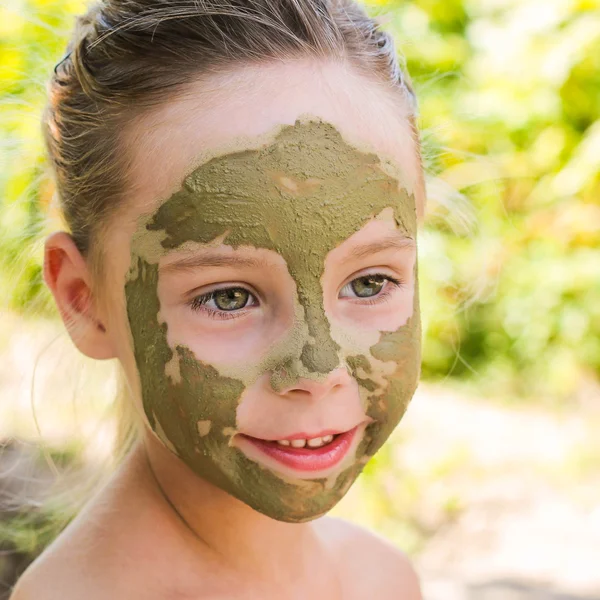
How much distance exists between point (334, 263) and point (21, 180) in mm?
1151

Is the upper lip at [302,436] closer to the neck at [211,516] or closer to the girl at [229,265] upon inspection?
the girl at [229,265]

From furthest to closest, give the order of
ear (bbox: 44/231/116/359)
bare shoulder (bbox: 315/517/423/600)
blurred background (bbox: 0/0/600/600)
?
blurred background (bbox: 0/0/600/600) → bare shoulder (bbox: 315/517/423/600) → ear (bbox: 44/231/116/359)

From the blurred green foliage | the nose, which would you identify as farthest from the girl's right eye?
the blurred green foliage

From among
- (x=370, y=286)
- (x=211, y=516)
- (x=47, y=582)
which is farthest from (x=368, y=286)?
(x=47, y=582)

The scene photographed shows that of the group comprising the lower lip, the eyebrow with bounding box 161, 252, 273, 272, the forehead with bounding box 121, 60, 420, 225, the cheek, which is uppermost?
the forehead with bounding box 121, 60, 420, 225

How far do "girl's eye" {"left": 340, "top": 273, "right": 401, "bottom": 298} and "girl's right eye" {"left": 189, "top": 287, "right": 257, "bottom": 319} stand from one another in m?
0.16

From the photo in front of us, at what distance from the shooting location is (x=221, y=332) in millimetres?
1311

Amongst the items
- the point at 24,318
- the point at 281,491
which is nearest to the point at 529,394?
Result: the point at 24,318

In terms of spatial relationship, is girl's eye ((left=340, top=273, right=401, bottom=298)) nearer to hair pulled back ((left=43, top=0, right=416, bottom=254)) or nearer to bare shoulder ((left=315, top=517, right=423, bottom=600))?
hair pulled back ((left=43, top=0, right=416, bottom=254))

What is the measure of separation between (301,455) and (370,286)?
11.7 inches

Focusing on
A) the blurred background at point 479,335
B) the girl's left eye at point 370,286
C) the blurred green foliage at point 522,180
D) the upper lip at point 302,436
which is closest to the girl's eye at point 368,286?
the girl's left eye at point 370,286

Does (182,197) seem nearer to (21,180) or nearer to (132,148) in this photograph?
(132,148)

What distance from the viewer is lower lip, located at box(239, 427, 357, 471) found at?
4.33 ft

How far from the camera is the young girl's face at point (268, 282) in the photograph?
1.27 m
